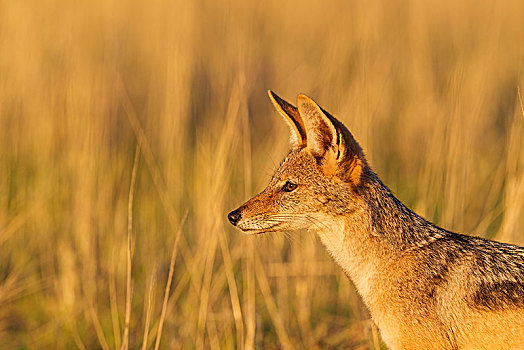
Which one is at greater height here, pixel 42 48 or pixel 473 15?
pixel 473 15

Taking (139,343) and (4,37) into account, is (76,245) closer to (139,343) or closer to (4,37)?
(139,343)

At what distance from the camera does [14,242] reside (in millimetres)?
7910

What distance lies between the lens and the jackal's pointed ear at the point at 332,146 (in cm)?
452

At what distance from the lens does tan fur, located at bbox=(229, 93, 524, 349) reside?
414 cm

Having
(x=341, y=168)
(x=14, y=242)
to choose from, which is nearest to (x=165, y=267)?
(x=14, y=242)

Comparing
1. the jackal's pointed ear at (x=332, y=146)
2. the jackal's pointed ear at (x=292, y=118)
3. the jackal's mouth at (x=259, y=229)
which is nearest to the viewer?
the jackal's pointed ear at (x=332, y=146)

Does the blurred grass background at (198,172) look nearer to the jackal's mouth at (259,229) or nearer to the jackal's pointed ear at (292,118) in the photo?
the jackal's mouth at (259,229)

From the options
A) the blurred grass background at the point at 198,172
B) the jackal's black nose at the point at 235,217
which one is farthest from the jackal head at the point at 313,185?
the blurred grass background at the point at 198,172

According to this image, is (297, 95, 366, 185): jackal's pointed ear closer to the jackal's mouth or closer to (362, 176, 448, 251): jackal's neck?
(362, 176, 448, 251): jackal's neck

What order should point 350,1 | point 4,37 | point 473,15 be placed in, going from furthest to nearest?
point 473,15
point 350,1
point 4,37

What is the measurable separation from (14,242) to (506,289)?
5654 millimetres

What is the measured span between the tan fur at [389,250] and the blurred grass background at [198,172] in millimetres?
891

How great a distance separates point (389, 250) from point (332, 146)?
2.51 ft

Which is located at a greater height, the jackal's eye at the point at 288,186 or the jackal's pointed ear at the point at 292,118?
the jackal's pointed ear at the point at 292,118
